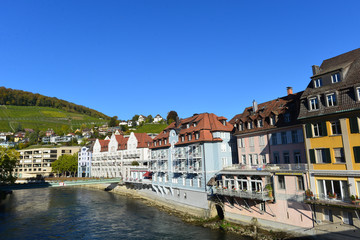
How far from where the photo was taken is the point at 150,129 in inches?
5817

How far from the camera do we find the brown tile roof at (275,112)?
1451 inches

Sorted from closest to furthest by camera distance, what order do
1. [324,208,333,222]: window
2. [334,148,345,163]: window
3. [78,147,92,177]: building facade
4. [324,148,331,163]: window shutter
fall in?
[334,148,345,163]: window → [324,208,333,222]: window → [324,148,331,163]: window shutter → [78,147,92,177]: building facade

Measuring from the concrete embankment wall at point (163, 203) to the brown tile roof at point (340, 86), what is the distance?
76.5 feet

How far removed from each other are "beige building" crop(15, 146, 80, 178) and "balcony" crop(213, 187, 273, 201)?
126m

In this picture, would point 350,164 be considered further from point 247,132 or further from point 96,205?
point 96,205

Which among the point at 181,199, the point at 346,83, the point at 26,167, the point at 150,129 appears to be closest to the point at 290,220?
the point at 346,83

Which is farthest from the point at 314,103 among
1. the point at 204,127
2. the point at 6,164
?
the point at 6,164

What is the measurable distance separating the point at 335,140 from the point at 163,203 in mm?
40410

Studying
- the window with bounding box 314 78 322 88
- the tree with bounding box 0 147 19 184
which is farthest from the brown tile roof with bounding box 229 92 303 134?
the tree with bounding box 0 147 19 184

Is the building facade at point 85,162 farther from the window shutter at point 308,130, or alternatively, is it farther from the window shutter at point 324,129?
the window shutter at point 324,129

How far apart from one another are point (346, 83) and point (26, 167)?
519 ft

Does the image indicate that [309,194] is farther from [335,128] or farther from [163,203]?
[163,203]

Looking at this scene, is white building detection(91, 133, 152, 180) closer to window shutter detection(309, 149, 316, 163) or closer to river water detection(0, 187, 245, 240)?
river water detection(0, 187, 245, 240)

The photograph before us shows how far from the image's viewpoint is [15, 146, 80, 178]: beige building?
137750 mm
